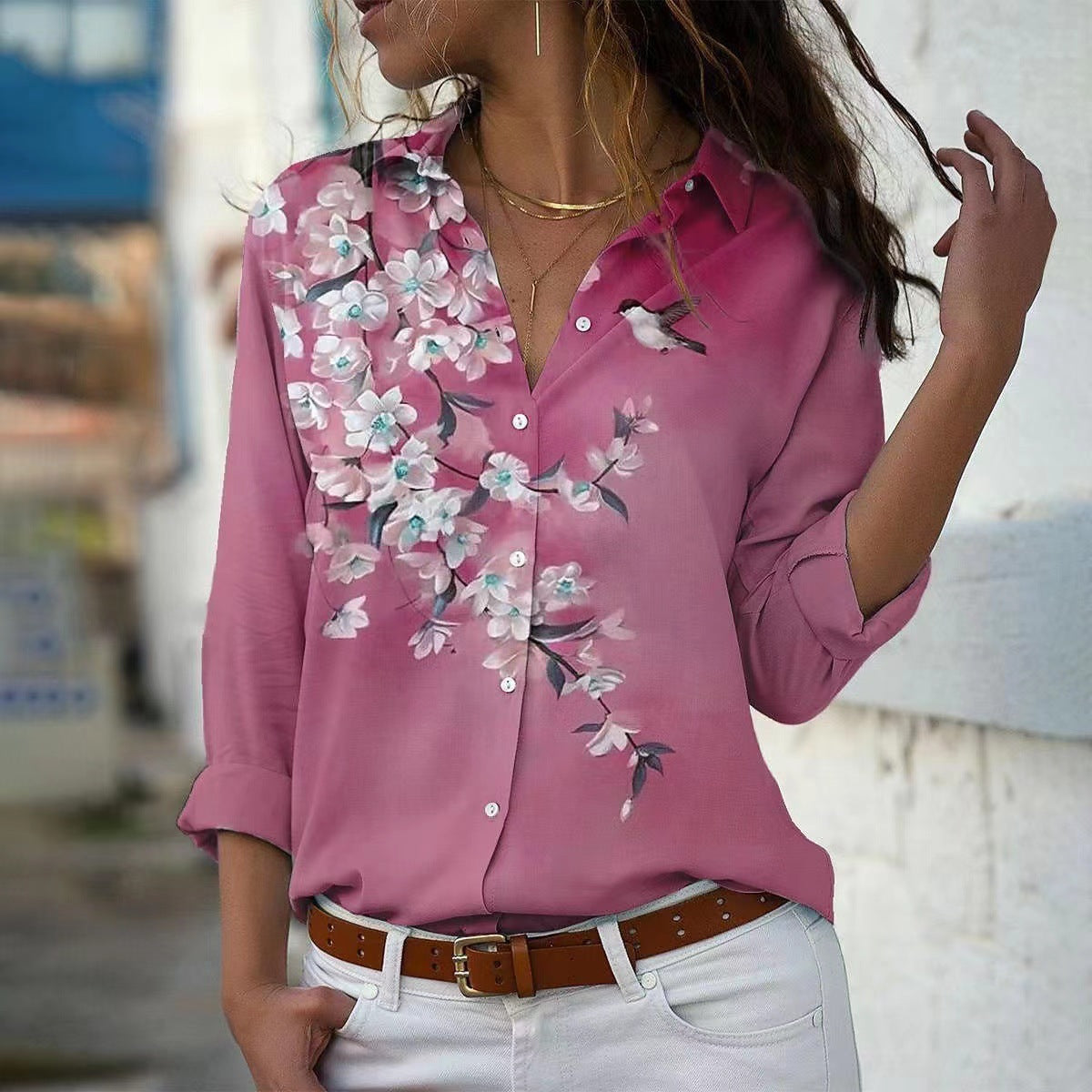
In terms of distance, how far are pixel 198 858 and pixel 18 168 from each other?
2925 mm

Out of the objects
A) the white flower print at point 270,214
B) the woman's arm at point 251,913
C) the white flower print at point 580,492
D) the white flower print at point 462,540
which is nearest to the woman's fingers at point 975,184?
the white flower print at point 580,492

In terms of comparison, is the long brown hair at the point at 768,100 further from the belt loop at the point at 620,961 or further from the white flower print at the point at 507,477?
the belt loop at the point at 620,961

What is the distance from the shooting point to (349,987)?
1510 millimetres

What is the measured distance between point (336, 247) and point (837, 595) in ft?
1.83

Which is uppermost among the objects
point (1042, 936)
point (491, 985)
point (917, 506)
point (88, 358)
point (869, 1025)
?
point (88, 358)

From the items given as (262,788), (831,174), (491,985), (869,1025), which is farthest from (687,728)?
(869,1025)

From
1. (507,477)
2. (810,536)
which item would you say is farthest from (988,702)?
(507,477)

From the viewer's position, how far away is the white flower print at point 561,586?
1.50 m

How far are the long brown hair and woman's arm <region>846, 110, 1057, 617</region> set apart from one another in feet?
0.46

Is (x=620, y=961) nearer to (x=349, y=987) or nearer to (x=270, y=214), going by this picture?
(x=349, y=987)

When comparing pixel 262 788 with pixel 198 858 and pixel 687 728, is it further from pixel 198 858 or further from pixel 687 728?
pixel 198 858

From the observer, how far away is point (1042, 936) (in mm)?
2275

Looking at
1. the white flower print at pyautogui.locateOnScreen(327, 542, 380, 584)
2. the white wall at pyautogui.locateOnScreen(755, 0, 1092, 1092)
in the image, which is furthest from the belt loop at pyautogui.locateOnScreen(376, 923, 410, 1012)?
the white wall at pyautogui.locateOnScreen(755, 0, 1092, 1092)

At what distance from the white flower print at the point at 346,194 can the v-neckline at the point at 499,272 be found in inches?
2.8
